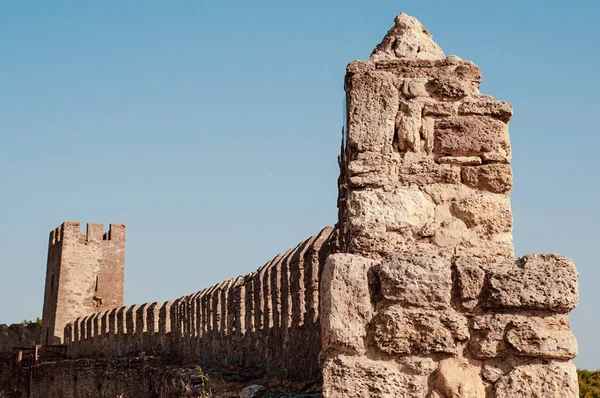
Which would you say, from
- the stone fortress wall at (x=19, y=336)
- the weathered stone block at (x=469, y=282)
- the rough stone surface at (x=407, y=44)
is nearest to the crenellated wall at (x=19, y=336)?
the stone fortress wall at (x=19, y=336)

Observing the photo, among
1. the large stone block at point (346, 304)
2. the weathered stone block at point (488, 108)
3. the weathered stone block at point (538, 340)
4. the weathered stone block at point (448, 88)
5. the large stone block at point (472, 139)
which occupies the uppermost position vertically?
the weathered stone block at point (448, 88)

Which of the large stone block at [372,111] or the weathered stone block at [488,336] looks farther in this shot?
the large stone block at [372,111]

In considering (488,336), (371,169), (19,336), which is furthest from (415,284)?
(19,336)

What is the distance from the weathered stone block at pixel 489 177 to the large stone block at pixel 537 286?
0.47 m

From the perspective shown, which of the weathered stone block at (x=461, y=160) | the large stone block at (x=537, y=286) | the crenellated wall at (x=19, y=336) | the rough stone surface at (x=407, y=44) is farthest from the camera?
the crenellated wall at (x=19, y=336)

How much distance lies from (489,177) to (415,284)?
70 cm

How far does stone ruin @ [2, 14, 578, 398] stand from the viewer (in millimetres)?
3754

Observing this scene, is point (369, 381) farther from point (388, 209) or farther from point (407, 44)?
point (407, 44)

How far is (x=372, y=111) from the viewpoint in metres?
4.23

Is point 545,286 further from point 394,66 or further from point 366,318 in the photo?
point 394,66

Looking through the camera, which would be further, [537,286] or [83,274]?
[83,274]

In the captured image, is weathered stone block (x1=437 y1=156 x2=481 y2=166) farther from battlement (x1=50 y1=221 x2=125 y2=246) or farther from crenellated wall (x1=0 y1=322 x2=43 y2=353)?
crenellated wall (x1=0 y1=322 x2=43 y2=353)

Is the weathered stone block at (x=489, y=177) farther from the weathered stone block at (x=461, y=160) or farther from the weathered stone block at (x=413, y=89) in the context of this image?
the weathered stone block at (x=413, y=89)

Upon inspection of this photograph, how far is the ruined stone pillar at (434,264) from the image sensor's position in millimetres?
3752
